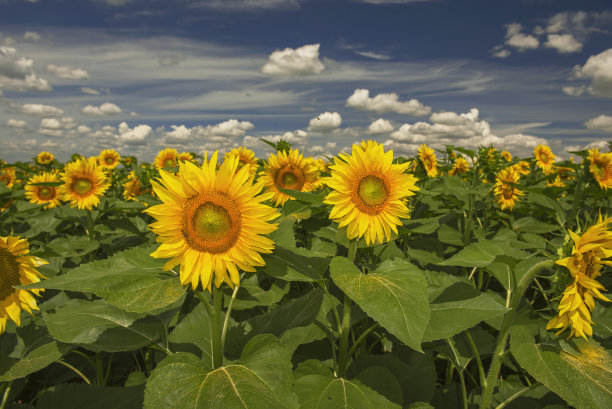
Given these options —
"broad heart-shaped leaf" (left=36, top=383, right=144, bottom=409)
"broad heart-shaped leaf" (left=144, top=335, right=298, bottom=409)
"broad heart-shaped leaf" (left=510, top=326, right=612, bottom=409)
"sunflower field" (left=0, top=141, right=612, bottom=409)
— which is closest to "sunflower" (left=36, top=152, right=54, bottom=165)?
"sunflower field" (left=0, top=141, right=612, bottom=409)

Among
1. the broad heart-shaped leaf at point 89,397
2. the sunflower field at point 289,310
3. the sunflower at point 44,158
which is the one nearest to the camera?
the sunflower field at point 289,310

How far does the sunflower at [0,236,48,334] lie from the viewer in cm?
236

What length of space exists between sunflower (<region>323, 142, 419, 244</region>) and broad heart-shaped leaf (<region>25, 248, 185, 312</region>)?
1185mm

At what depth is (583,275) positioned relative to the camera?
1.87 metres

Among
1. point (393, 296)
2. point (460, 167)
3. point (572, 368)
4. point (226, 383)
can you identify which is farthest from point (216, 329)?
point (460, 167)

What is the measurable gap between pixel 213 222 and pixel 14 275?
1.64 m

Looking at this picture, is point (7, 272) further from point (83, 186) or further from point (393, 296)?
point (83, 186)

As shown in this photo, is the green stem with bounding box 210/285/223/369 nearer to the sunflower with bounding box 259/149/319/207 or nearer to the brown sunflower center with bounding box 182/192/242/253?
the brown sunflower center with bounding box 182/192/242/253

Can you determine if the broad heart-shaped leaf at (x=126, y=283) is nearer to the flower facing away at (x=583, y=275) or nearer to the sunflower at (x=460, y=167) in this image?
the flower facing away at (x=583, y=275)

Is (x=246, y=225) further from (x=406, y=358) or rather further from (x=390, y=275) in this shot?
(x=406, y=358)

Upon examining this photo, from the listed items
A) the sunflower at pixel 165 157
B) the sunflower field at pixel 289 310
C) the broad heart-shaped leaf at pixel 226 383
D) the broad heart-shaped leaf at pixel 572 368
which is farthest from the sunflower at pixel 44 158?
→ the broad heart-shaped leaf at pixel 572 368

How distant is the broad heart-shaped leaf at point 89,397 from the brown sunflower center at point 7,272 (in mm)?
716

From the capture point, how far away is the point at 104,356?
3.59 m

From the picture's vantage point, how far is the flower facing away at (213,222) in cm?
179
